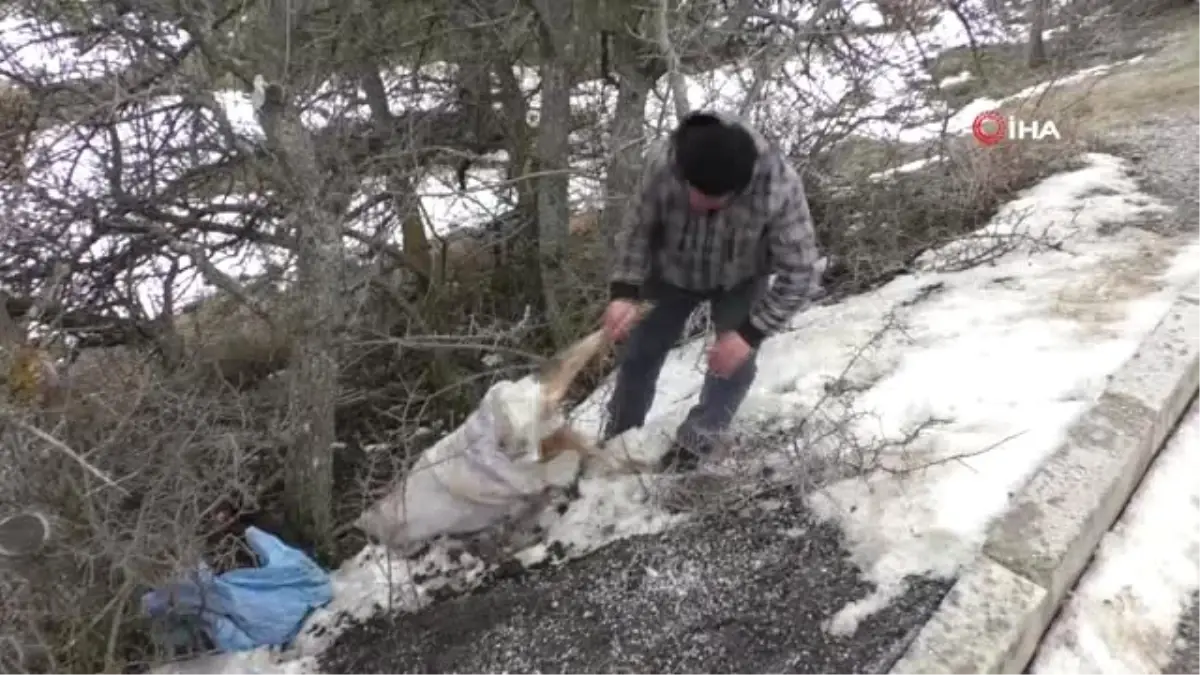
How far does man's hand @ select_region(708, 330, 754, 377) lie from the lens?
3301 millimetres

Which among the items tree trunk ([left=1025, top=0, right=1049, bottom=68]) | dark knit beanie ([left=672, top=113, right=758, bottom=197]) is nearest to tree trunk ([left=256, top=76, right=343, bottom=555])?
dark knit beanie ([left=672, top=113, right=758, bottom=197])

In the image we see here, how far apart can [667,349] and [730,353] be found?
522mm

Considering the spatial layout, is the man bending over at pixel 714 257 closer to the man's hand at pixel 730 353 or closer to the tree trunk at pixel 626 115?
the man's hand at pixel 730 353

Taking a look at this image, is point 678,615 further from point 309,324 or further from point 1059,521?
point 309,324

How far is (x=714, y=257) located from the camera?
11.1ft

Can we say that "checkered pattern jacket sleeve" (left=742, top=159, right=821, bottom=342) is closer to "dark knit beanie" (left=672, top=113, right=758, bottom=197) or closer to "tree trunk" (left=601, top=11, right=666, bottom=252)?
"dark knit beanie" (left=672, top=113, right=758, bottom=197)

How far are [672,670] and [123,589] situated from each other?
1.58m

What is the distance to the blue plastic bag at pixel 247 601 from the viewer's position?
3.37 m

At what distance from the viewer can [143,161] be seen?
4.68 metres

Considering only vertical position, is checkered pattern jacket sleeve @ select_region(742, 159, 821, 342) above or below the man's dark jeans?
above

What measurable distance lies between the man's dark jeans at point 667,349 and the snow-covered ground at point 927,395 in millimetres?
163

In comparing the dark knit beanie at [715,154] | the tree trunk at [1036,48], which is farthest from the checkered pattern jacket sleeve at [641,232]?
Answer: the tree trunk at [1036,48]

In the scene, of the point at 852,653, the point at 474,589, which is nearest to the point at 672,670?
the point at 852,653

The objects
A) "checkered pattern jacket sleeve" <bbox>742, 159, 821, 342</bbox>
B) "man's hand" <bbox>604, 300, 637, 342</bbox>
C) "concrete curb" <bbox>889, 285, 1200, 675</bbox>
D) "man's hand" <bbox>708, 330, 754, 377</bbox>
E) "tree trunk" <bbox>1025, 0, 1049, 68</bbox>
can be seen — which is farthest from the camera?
"tree trunk" <bbox>1025, 0, 1049, 68</bbox>
